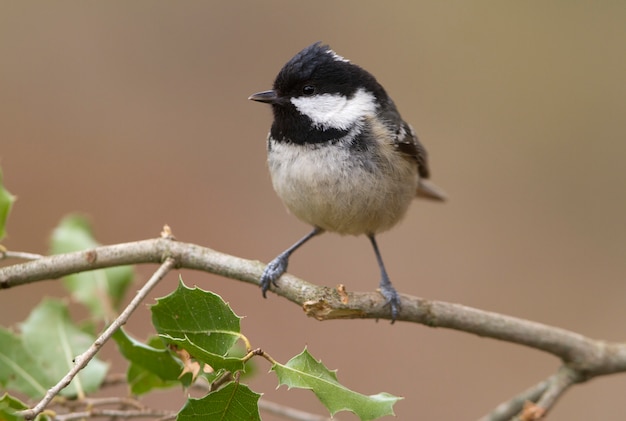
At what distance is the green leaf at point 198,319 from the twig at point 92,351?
11 cm

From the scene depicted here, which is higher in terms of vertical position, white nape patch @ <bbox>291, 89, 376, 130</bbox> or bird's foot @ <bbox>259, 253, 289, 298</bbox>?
white nape patch @ <bbox>291, 89, 376, 130</bbox>

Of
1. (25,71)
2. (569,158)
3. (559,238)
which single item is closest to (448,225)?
(559,238)

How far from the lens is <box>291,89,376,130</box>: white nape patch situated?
3148 millimetres

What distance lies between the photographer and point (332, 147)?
10.2 ft

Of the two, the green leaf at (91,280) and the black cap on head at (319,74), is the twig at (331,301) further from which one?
the black cap on head at (319,74)

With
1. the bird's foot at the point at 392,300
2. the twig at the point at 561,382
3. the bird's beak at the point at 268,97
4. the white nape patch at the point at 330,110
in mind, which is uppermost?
the bird's beak at the point at 268,97

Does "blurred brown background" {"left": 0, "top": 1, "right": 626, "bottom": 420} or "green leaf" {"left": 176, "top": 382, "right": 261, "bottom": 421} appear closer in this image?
"green leaf" {"left": 176, "top": 382, "right": 261, "bottom": 421}

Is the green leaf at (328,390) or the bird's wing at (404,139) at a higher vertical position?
the bird's wing at (404,139)

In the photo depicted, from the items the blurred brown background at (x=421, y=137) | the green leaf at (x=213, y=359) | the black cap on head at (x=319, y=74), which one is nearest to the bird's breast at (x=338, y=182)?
the black cap on head at (x=319, y=74)

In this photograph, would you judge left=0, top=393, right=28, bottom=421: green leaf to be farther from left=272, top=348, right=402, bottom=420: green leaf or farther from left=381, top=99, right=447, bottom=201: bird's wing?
left=381, top=99, right=447, bottom=201: bird's wing

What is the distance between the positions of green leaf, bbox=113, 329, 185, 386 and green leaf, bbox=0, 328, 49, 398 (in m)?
0.40

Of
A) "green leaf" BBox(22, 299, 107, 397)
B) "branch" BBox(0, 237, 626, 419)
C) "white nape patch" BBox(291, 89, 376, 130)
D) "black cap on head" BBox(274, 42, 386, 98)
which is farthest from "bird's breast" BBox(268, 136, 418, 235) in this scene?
"green leaf" BBox(22, 299, 107, 397)

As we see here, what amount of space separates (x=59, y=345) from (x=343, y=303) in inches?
40.5

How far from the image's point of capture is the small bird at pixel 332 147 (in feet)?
10.1
